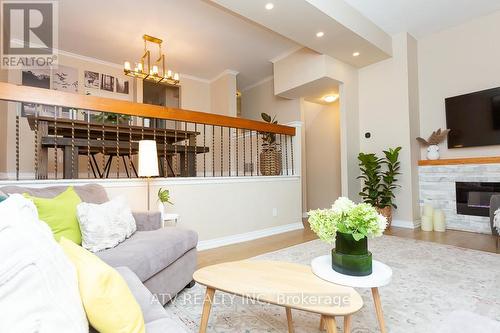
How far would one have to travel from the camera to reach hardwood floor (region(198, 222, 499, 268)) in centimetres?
312

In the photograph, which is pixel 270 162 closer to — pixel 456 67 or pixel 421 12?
pixel 421 12

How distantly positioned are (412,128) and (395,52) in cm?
137

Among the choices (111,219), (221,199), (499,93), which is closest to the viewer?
(111,219)

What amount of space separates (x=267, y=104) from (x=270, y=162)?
2.68 metres

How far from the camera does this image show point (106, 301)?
2.79 ft

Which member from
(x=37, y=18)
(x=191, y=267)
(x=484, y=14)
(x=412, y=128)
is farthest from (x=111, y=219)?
(x=484, y=14)

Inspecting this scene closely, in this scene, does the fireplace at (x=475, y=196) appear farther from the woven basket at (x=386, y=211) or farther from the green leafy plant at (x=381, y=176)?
the woven basket at (x=386, y=211)

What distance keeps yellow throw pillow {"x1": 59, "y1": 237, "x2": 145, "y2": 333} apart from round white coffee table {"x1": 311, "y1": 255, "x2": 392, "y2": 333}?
36.7 inches

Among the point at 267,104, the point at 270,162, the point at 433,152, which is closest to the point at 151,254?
the point at 270,162

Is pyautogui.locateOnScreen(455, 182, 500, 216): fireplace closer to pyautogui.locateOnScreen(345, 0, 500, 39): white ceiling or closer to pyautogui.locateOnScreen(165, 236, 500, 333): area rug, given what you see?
pyautogui.locateOnScreen(165, 236, 500, 333): area rug

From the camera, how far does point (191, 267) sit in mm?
2229

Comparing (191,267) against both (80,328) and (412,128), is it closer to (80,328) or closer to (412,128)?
(80,328)

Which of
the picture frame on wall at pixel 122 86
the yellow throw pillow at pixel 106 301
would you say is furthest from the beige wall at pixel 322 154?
the yellow throw pillow at pixel 106 301

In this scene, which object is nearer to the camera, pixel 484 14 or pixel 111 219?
pixel 111 219
